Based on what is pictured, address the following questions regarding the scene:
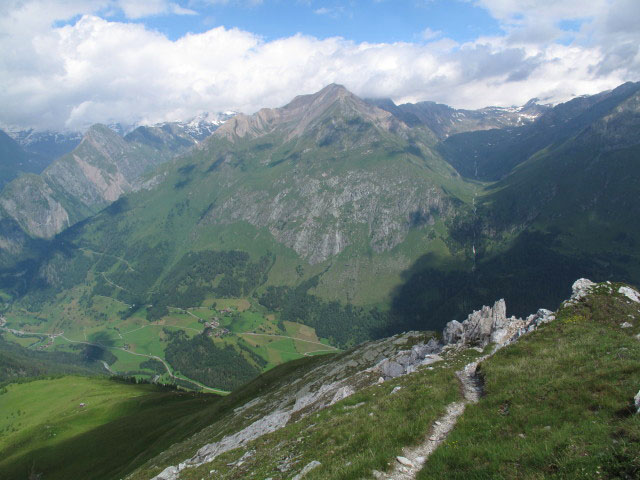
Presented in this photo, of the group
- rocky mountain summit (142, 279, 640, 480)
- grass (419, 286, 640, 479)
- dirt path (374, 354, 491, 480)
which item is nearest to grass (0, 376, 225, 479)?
rocky mountain summit (142, 279, 640, 480)

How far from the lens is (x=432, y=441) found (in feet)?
60.5

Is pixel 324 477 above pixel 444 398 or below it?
above

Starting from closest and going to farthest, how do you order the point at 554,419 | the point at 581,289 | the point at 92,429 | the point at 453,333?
the point at 554,419, the point at 581,289, the point at 453,333, the point at 92,429

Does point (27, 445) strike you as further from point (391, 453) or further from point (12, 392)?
point (391, 453)

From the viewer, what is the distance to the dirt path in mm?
15663

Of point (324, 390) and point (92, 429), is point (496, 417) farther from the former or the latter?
point (92, 429)

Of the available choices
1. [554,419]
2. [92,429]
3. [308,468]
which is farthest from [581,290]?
[92,429]

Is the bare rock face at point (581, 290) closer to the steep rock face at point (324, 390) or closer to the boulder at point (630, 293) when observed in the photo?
the boulder at point (630, 293)

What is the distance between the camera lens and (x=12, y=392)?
175 m

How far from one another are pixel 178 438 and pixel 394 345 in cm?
5083

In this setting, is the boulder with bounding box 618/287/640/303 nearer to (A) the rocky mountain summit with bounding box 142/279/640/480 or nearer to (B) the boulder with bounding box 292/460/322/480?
(A) the rocky mountain summit with bounding box 142/279/640/480

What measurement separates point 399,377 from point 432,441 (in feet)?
67.4

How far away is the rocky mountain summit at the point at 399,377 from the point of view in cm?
2077

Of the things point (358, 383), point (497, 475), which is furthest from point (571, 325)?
point (497, 475)
